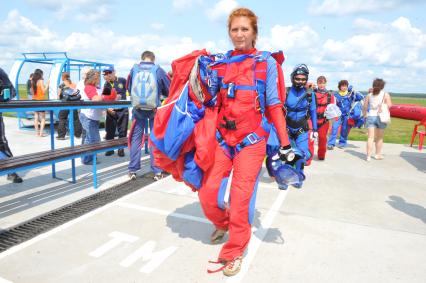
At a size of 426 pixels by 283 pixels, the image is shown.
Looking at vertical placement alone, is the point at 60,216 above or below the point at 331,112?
below

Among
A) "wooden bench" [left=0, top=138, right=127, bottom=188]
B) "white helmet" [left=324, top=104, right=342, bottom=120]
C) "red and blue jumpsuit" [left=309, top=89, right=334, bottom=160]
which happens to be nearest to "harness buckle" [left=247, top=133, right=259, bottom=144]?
"wooden bench" [left=0, top=138, right=127, bottom=188]

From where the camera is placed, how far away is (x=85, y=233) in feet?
11.9

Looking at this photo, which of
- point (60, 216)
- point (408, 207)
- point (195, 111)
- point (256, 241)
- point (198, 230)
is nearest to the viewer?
point (195, 111)

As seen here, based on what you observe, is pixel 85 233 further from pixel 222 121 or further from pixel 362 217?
pixel 362 217

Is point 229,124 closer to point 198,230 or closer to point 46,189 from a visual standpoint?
point 198,230

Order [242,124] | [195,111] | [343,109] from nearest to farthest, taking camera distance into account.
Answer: [242,124], [195,111], [343,109]

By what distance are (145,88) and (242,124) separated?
9.10 feet

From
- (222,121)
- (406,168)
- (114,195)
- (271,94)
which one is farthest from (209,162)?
(406,168)

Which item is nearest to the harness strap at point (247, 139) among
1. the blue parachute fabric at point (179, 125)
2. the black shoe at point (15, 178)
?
the blue parachute fabric at point (179, 125)

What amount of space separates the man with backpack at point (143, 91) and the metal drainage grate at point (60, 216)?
0.71 metres

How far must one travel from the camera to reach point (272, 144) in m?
3.19

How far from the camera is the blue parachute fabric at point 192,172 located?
10.1 feet

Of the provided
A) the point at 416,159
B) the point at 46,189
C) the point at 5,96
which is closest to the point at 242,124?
the point at 5,96

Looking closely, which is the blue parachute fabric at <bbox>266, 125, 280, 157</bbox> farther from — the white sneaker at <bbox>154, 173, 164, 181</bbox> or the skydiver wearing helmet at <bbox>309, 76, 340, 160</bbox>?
the skydiver wearing helmet at <bbox>309, 76, 340, 160</bbox>
